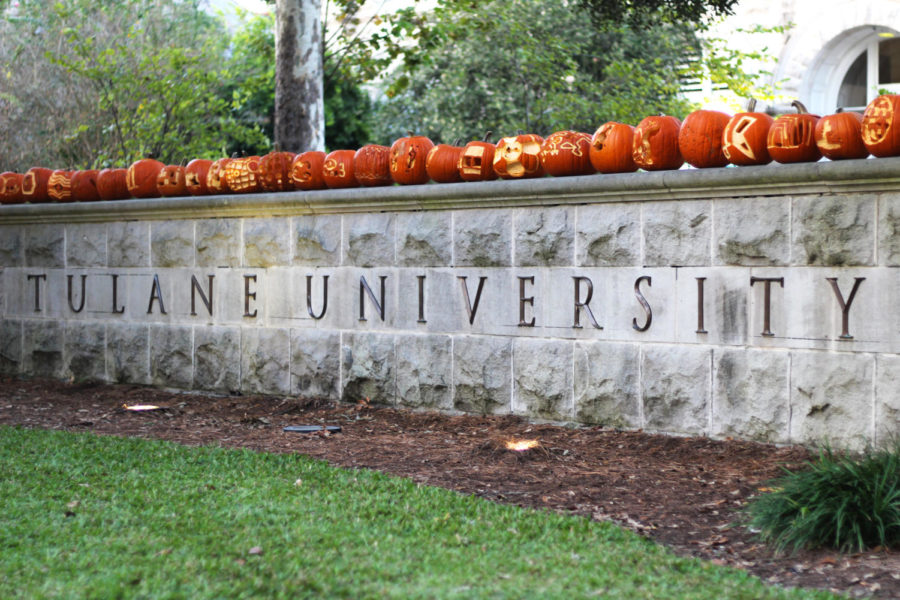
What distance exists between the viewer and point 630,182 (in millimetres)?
6625

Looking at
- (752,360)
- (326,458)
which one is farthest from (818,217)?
(326,458)

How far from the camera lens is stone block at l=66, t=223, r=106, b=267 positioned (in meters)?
9.55

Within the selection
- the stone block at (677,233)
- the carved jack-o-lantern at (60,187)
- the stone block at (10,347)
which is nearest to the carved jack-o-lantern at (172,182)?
the carved jack-o-lantern at (60,187)

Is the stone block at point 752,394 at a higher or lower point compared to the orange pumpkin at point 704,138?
lower

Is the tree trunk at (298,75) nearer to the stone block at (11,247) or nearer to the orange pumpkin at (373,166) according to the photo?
the stone block at (11,247)

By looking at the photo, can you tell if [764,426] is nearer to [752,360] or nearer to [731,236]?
[752,360]

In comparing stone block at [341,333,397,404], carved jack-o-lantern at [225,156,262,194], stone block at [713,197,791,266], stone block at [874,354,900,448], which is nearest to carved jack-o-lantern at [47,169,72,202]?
carved jack-o-lantern at [225,156,262,194]

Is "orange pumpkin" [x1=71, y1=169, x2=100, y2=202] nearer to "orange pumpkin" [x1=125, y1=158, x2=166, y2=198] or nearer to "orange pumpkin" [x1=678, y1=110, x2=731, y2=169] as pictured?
"orange pumpkin" [x1=125, y1=158, x2=166, y2=198]

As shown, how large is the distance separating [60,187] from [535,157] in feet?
16.6

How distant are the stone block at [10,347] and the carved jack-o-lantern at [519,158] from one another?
17.8 ft

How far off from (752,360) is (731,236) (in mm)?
757

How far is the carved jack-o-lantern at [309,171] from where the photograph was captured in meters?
8.34

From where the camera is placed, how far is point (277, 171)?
855 centimetres

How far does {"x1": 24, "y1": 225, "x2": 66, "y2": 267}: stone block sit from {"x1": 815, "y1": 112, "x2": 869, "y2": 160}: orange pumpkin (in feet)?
22.9
